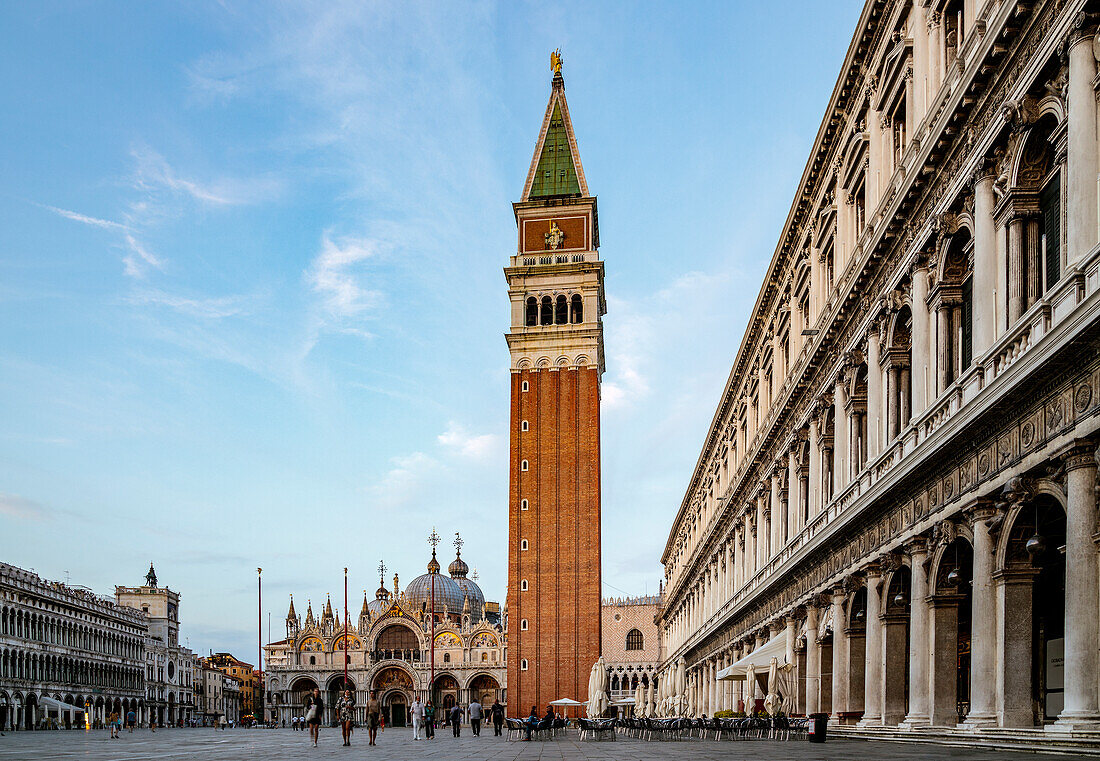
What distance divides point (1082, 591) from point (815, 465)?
51.1 feet

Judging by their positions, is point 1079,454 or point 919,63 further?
point 919,63

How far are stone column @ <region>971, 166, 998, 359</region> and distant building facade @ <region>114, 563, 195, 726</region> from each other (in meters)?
Answer: 106

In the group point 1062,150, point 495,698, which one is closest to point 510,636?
point 495,698

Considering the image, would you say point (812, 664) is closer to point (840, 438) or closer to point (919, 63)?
point (840, 438)

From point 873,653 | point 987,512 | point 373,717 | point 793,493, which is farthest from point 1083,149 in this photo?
point 373,717

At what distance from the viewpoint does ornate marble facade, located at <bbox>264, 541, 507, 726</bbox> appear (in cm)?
10906

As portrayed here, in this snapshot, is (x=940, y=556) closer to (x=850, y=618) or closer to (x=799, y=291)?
(x=850, y=618)

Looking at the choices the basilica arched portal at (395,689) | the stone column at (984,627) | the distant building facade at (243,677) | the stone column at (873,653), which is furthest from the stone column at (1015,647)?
the distant building facade at (243,677)

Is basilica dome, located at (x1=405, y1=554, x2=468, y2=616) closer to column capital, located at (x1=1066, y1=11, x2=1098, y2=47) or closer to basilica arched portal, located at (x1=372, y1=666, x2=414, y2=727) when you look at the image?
basilica arched portal, located at (x1=372, y1=666, x2=414, y2=727)

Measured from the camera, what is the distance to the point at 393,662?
111m

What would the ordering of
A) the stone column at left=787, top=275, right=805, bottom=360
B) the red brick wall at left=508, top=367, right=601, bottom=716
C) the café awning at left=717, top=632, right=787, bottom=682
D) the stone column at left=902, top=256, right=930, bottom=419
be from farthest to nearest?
1. the red brick wall at left=508, top=367, right=601, bottom=716
2. the stone column at left=787, top=275, right=805, bottom=360
3. the café awning at left=717, top=632, right=787, bottom=682
4. the stone column at left=902, top=256, right=930, bottom=419

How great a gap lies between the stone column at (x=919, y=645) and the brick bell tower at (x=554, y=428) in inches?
2390

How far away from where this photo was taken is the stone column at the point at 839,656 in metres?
23.6

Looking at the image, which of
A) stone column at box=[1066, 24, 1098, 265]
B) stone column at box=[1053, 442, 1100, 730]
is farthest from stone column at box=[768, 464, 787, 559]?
stone column at box=[1066, 24, 1098, 265]
